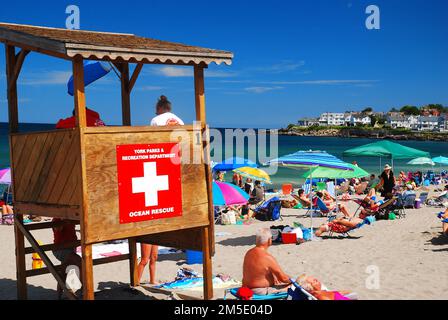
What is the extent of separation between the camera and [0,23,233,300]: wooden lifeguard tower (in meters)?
5.43

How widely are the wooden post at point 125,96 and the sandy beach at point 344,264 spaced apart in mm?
2261

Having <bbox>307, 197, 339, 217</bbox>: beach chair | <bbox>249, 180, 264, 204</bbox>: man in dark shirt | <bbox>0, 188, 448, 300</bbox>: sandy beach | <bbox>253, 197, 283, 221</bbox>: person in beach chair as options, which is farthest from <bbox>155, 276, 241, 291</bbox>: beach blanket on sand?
<bbox>249, 180, 264, 204</bbox>: man in dark shirt

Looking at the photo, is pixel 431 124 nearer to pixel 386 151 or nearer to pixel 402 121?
pixel 402 121

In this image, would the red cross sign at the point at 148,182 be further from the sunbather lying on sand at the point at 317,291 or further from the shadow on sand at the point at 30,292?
the shadow on sand at the point at 30,292

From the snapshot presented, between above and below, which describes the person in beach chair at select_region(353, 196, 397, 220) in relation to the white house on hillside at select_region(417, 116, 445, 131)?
below

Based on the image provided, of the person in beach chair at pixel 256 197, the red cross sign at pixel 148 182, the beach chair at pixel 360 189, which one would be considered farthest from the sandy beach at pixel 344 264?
the beach chair at pixel 360 189

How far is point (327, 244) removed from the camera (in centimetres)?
1115

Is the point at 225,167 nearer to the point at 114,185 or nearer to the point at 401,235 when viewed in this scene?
the point at 401,235

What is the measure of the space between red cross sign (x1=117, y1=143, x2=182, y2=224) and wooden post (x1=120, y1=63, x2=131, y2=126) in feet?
5.59

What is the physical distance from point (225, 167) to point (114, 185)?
11969mm

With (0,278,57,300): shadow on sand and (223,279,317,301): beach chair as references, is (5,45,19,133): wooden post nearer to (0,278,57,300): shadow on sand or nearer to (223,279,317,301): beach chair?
(0,278,57,300): shadow on sand

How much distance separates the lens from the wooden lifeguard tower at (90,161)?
17.8ft

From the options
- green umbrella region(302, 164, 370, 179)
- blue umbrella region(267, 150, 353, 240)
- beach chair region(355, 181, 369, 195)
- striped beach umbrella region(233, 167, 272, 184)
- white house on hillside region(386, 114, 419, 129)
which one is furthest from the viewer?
white house on hillside region(386, 114, 419, 129)
